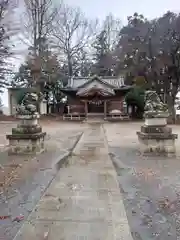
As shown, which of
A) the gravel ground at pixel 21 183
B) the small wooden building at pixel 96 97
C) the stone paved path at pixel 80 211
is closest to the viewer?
the stone paved path at pixel 80 211

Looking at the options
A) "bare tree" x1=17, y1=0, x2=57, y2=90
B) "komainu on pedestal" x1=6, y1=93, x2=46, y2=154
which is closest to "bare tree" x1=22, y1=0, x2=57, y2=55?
"bare tree" x1=17, y1=0, x2=57, y2=90

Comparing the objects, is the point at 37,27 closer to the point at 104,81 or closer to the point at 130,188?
the point at 104,81

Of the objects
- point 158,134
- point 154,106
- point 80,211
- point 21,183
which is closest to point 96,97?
point 154,106

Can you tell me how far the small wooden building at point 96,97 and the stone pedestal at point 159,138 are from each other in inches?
665

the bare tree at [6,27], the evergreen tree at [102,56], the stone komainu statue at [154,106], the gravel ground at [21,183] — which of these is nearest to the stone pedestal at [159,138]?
the stone komainu statue at [154,106]

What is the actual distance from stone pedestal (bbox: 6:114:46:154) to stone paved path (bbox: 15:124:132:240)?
2.73 meters

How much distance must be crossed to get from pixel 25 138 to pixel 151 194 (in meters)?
Answer: 4.85

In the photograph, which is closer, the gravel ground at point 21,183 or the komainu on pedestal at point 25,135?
the gravel ground at point 21,183

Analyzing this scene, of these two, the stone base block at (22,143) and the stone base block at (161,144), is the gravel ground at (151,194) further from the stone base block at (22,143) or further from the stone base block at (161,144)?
the stone base block at (22,143)

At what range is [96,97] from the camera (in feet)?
84.5

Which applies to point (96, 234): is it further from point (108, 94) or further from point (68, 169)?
point (108, 94)

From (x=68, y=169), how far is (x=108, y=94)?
64.7ft

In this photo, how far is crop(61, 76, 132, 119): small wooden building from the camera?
82.7ft

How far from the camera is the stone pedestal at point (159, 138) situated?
7992 mm
